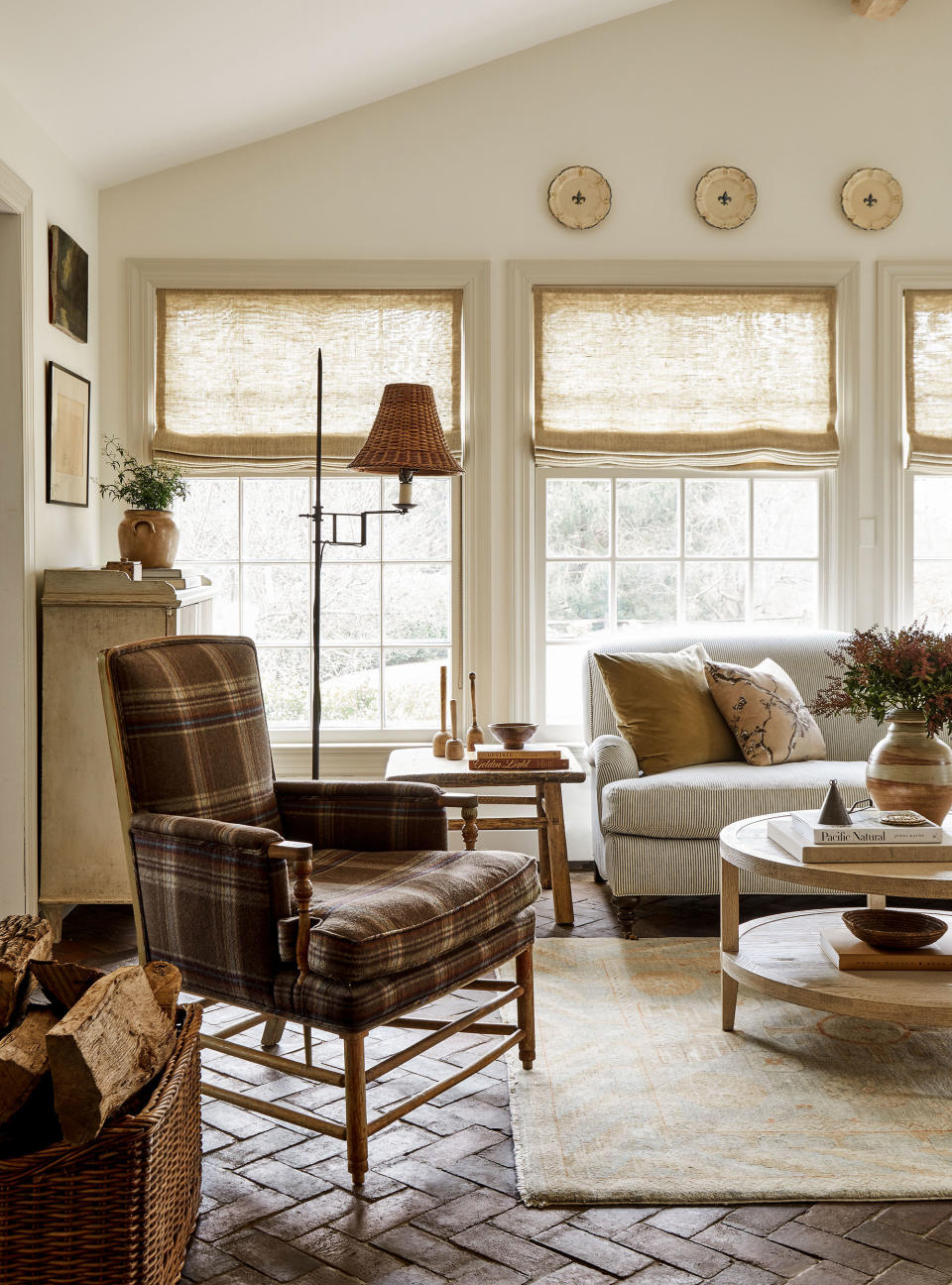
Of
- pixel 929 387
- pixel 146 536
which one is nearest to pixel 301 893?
pixel 146 536

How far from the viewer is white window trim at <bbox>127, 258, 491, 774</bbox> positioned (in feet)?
15.3

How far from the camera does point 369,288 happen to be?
470cm

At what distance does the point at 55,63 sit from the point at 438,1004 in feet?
9.67

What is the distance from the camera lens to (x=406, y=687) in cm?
486

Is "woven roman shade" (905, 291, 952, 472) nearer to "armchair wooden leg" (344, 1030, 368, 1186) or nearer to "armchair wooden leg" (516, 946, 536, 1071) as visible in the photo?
"armchair wooden leg" (516, 946, 536, 1071)

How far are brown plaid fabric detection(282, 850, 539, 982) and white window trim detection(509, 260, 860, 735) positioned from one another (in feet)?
6.86

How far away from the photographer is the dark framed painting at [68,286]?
402 cm

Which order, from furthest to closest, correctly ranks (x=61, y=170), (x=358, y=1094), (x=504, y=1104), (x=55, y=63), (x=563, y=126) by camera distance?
(x=563, y=126) → (x=61, y=170) → (x=55, y=63) → (x=504, y=1104) → (x=358, y=1094)

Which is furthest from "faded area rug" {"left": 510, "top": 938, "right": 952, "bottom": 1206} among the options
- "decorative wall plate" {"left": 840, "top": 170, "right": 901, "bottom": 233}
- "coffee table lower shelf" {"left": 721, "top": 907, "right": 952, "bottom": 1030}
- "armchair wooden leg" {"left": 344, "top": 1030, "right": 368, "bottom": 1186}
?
"decorative wall plate" {"left": 840, "top": 170, "right": 901, "bottom": 233}

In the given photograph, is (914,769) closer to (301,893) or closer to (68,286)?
(301,893)

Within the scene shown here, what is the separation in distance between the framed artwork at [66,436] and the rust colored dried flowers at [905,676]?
263 centimetres

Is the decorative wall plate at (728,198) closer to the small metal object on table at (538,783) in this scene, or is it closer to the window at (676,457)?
the window at (676,457)

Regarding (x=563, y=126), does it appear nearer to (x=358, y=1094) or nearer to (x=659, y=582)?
(x=659, y=582)

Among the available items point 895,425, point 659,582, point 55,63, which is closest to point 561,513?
point 659,582
